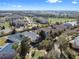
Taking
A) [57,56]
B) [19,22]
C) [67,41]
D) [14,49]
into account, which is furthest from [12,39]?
[19,22]

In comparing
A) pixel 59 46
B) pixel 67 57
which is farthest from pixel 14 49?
pixel 67 57

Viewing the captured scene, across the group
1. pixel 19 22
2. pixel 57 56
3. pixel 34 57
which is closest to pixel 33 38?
pixel 34 57

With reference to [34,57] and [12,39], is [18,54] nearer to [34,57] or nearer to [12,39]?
[34,57]

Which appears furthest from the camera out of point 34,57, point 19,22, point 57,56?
point 19,22

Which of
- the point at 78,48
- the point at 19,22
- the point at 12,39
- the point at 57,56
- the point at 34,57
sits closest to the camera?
the point at 57,56

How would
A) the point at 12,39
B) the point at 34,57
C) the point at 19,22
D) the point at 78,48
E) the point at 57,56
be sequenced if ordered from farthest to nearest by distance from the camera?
the point at 19,22 < the point at 12,39 < the point at 78,48 < the point at 34,57 < the point at 57,56

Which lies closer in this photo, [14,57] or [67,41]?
[14,57]

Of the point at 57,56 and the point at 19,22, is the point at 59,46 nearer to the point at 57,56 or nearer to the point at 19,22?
the point at 57,56

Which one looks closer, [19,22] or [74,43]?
[74,43]
